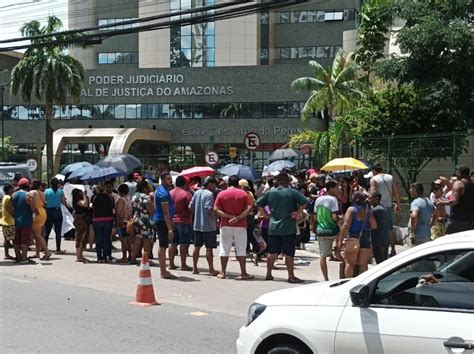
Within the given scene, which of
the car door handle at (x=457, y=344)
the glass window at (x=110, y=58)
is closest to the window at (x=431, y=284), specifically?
the car door handle at (x=457, y=344)

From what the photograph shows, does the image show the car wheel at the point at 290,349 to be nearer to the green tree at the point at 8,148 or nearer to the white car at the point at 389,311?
the white car at the point at 389,311

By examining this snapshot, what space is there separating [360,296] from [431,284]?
0.57 m

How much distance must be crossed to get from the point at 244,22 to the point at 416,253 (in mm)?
57009

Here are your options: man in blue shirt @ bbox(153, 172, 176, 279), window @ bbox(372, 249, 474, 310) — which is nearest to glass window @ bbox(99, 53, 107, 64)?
man in blue shirt @ bbox(153, 172, 176, 279)

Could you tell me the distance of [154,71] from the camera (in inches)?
2188

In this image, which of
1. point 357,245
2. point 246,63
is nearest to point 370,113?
point 357,245

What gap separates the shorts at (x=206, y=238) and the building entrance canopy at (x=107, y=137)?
121 feet

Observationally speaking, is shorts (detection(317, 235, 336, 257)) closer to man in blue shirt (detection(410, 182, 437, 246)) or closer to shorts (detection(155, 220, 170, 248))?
man in blue shirt (detection(410, 182, 437, 246))

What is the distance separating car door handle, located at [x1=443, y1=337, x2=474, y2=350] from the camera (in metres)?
4.38

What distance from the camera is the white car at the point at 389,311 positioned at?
4602mm

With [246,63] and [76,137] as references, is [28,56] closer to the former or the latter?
[76,137]

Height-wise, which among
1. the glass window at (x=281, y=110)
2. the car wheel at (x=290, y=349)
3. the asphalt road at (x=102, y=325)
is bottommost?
the asphalt road at (x=102, y=325)

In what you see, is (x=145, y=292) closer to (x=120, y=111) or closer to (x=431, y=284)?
(x=431, y=284)

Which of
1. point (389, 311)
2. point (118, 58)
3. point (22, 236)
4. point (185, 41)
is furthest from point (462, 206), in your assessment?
point (118, 58)
